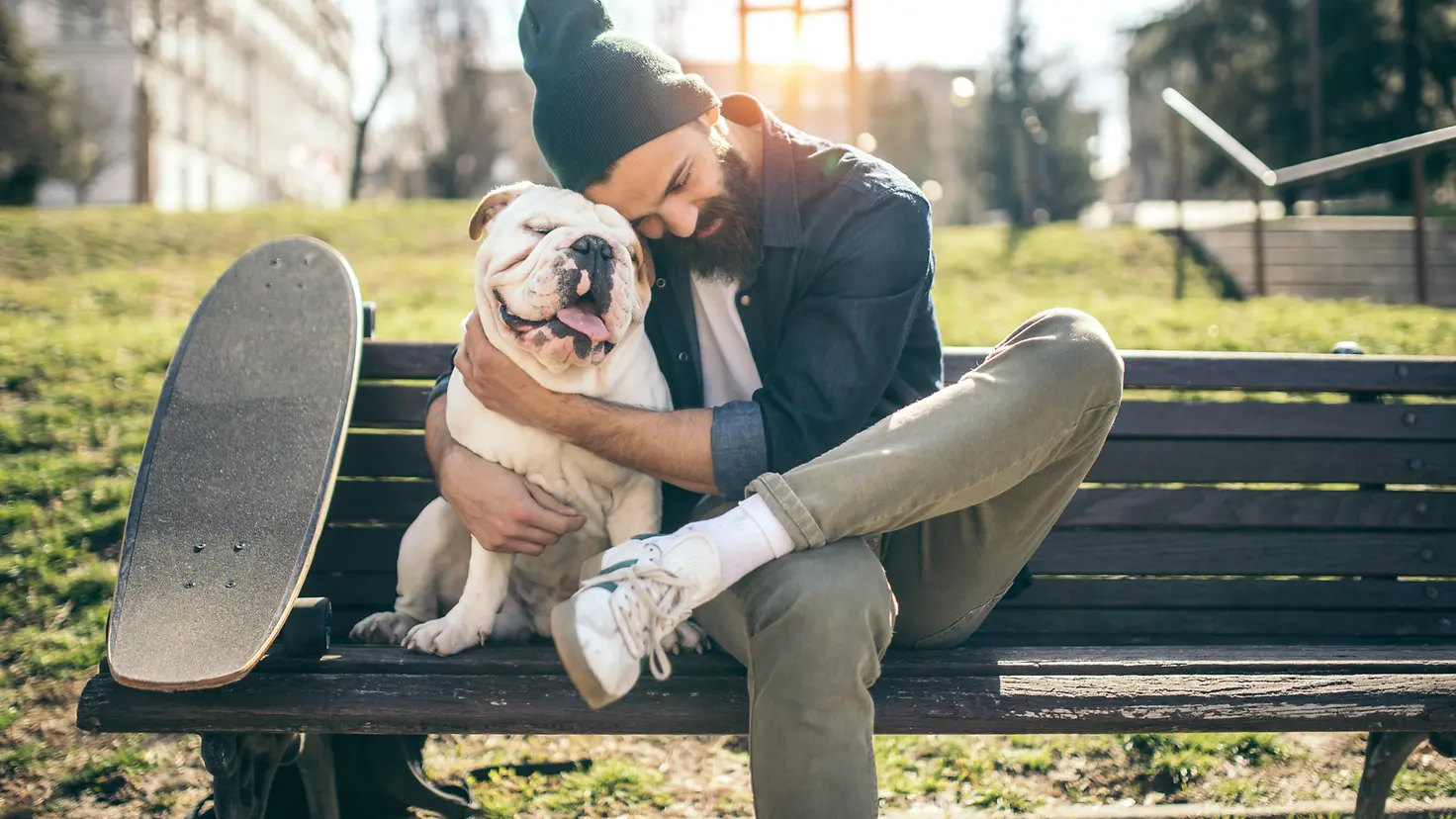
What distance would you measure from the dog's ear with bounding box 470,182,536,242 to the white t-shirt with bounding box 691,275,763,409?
476 millimetres

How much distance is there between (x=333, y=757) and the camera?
2744 mm

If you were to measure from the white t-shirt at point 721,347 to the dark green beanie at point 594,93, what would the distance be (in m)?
0.39

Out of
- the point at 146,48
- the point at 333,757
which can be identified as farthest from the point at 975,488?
the point at 146,48

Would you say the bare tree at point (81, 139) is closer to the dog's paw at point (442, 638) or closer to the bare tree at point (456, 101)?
the bare tree at point (456, 101)

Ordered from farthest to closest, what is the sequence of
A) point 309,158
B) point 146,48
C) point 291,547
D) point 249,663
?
point 309,158
point 146,48
point 291,547
point 249,663

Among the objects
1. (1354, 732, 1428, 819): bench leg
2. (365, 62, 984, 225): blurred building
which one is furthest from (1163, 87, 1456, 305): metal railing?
(365, 62, 984, 225): blurred building

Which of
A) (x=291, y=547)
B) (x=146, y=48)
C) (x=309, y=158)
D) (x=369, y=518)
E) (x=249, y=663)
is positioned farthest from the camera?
(x=309, y=158)

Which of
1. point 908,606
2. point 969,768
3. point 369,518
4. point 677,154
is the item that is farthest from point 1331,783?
point 369,518

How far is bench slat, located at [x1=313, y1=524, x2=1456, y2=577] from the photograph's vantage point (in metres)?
3.06

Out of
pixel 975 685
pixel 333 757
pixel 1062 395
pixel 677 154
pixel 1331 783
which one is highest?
pixel 677 154

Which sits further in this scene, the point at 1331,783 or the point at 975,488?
the point at 1331,783

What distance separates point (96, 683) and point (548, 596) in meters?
0.98

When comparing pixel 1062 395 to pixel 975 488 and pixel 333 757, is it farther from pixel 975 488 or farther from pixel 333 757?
pixel 333 757

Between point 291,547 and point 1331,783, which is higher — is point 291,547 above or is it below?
above
